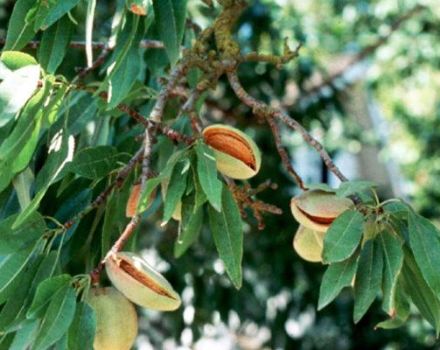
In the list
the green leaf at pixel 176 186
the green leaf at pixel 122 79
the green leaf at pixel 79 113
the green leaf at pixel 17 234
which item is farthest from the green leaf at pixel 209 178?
the green leaf at pixel 79 113

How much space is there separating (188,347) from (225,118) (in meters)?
0.86

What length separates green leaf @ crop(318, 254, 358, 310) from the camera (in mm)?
1197

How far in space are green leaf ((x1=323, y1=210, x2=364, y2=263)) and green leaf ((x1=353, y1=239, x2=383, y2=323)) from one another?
0.05m

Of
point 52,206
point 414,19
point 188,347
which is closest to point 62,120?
point 52,206

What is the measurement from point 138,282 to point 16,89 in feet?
0.94

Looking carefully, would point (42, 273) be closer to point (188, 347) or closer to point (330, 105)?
point (188, 347)

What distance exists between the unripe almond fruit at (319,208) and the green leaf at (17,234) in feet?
1.16

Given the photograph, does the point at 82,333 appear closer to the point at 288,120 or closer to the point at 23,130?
the point at 23,130

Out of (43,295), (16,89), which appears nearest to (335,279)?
(43,295)

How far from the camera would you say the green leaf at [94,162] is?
1357 mm

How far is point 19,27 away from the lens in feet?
4.48

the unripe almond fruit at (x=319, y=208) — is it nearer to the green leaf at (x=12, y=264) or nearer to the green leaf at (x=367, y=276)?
the green leaf at (x=367, y=276)

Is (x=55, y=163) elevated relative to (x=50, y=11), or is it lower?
lower

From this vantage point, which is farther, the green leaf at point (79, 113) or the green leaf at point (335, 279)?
the green leaf at point (79, 113)
